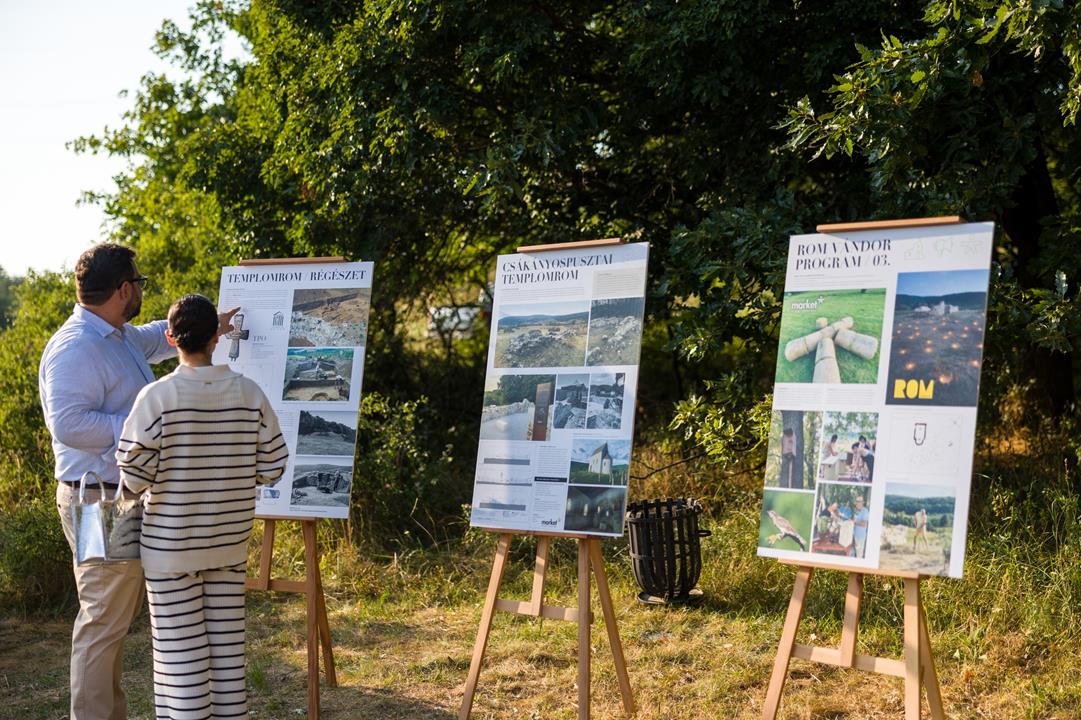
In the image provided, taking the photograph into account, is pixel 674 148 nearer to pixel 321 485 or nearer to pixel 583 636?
pixel 321 485

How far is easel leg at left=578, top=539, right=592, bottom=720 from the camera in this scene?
3.88 metres

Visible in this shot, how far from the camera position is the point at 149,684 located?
4.87 m

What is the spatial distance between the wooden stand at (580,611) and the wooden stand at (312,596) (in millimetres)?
688

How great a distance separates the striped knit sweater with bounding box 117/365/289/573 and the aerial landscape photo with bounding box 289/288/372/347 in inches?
52.8

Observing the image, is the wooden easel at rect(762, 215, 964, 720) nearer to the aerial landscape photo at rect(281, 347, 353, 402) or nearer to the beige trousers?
the aerial landscape photo at rect(281, 347, 353, 402)

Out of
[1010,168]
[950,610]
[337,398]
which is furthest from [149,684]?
[1010,168]

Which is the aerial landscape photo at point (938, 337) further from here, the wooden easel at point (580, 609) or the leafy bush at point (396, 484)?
the leafy bush at point (396, 484)

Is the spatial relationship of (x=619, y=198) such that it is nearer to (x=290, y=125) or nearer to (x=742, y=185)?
(x=742, y=185)

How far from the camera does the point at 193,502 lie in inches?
124

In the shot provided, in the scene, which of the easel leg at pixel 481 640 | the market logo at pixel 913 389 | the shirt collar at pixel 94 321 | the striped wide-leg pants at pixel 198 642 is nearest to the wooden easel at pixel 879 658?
the market logo at pixel 913 389

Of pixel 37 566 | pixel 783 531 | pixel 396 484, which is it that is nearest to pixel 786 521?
pixel 783 531

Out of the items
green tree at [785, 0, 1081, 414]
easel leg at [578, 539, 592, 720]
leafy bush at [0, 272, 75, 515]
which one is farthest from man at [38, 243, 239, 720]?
leafy bush at [0, 272, 75, 515]

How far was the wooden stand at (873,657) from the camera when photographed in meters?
3.29

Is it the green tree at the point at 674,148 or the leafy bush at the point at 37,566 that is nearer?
the green tree at the point at 674,148
